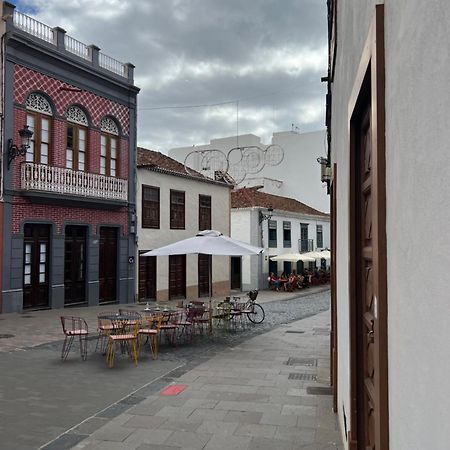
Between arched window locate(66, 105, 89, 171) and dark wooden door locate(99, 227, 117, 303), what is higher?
arched window locate(66, 105, 89, 171)

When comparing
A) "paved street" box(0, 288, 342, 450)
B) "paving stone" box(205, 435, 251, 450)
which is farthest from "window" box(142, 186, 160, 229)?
"paving stone" box(205, 435, 251, 450)

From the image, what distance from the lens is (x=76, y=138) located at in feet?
57.6

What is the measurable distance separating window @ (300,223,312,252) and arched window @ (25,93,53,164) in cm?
2144

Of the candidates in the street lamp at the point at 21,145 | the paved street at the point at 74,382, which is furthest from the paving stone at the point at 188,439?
the street lamp at the point at 21,145

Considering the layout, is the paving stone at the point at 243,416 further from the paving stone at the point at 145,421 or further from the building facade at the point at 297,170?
the building facade at the point at 297,170

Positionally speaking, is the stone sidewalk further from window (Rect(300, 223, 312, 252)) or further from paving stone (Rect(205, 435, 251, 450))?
window (Rect(300, 223, 312, 252))

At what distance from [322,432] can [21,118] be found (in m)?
13.7

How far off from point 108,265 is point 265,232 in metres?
12.8

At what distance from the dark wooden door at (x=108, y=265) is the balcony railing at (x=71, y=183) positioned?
1468 millimetres

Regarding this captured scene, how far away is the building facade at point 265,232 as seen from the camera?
93.6 ft

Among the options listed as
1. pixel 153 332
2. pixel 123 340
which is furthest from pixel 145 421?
pixel 153 332

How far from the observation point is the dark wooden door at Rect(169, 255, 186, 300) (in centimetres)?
2220

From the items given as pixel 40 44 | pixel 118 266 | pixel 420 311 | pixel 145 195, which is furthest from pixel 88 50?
pixel 420 311

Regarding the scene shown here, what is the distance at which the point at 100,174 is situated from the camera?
18.3 m
